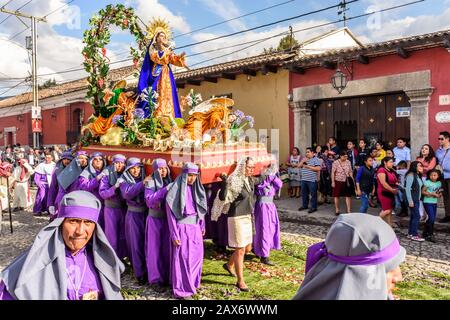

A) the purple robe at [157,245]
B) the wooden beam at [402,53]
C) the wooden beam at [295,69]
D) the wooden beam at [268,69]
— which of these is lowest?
the purple robe at [157,245]

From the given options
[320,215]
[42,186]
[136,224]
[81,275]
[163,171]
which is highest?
[163,171]

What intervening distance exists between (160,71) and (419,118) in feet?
20.0

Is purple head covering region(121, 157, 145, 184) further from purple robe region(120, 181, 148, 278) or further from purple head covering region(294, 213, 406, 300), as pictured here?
purple head covering region(294, 213, 406, 300)

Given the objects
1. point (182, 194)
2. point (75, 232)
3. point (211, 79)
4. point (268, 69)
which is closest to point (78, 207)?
point (75, 232)

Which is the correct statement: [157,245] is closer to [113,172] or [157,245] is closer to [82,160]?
[113,172]

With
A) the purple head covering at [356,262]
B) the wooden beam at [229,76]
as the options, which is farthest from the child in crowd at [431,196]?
the wooden beam at [229,76]

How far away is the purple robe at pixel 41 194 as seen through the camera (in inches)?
370

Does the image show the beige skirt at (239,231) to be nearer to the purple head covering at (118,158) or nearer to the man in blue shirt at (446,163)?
the purple head covering at (118,158)

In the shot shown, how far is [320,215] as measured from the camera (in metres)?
8.42

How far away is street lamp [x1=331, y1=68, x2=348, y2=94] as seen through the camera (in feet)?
31.0

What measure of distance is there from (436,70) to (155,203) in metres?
7.23

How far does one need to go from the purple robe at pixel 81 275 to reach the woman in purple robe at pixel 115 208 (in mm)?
3109
